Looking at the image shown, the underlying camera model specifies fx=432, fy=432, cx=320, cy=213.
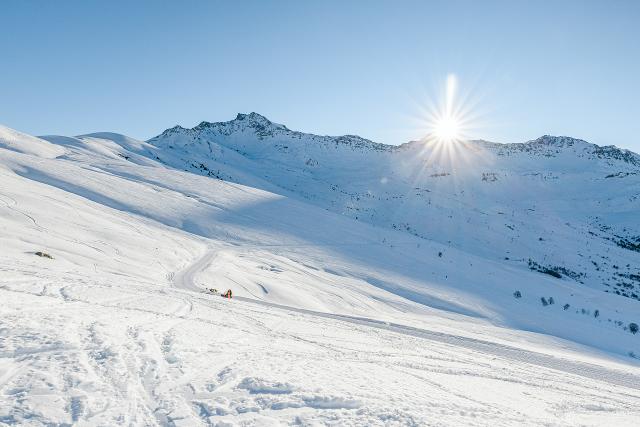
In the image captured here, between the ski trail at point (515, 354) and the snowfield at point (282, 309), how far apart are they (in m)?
0.11

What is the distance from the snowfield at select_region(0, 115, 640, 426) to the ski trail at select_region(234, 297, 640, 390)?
114 millimetres

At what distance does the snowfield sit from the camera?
21.0 feet

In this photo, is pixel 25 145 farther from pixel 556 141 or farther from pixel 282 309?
pixel 556 141

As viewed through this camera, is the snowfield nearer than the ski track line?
Yes

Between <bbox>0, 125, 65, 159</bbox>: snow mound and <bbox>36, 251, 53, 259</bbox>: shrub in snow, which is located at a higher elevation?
<bbox>0, 125, 65, 159</bbox>: snow mound

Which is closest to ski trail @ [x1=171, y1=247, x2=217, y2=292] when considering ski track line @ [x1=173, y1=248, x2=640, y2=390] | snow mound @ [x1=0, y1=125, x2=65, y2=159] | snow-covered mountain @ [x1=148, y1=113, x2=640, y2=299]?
ski track line @ [x1=173, y1=248, x2=640, y2=390]

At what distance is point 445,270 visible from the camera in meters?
33.8

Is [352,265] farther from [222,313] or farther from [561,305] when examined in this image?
[222,313]

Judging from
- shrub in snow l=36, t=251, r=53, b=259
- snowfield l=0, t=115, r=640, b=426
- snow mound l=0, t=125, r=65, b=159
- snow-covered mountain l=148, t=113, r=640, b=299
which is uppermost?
snow-covered mountain l=148, t=113, r=640, b=299

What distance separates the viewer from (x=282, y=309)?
639 inches

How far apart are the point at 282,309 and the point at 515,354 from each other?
8.16 meters

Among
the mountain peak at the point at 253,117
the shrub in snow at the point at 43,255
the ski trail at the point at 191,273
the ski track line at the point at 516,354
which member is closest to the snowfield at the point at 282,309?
the ski track line at the point at 516,354

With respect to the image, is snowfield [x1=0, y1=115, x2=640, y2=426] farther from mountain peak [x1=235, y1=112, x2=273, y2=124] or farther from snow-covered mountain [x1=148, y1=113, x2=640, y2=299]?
mountain peak [x1=235, y1=112, x2=273, y2=124]

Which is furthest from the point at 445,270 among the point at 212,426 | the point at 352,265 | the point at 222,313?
the point at 212,426
